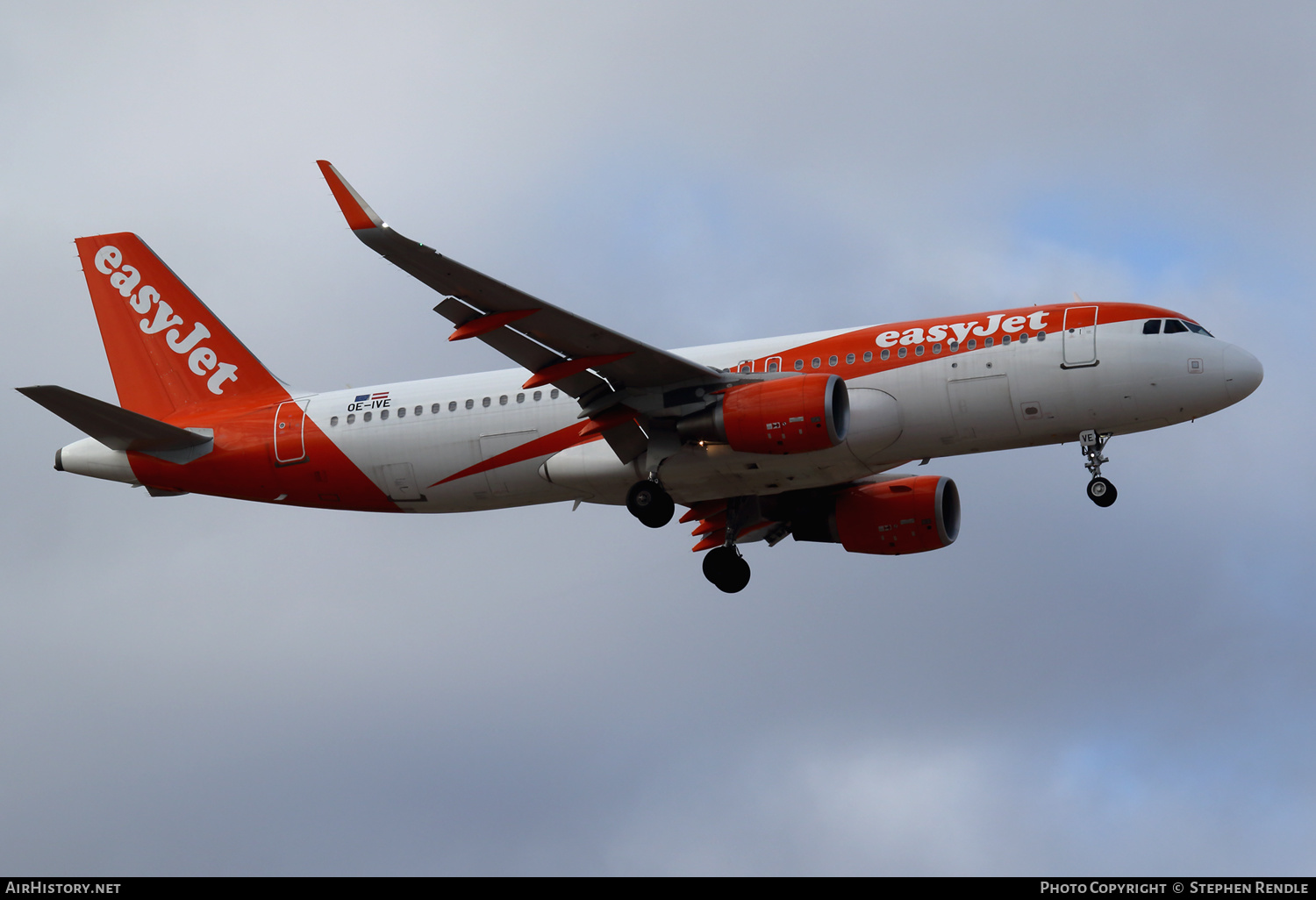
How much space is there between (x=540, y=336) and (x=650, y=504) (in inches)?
188

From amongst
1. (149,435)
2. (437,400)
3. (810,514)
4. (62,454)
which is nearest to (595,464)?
(437,400)

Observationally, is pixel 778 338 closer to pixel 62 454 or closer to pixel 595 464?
pixel 595 464

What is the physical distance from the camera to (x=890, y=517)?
40.6 m

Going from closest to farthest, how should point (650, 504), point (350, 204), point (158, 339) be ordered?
point (350, 204) → point (650, 504) → point (158, 339)

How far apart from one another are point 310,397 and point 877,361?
582 inches

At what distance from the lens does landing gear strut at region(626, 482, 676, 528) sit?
36438 millimetres

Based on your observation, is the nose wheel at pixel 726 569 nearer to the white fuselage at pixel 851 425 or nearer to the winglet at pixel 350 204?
the white fuselage at pixel 851 425

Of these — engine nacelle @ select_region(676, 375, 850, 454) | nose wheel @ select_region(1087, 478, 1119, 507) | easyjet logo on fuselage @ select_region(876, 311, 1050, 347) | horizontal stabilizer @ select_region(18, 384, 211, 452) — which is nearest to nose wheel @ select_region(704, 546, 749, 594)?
engine nacelle @ select_region(676, 375, 850, 454)

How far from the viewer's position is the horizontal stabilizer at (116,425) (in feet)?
121

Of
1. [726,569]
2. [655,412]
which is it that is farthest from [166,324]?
[726,569]

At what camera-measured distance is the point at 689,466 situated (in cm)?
3622

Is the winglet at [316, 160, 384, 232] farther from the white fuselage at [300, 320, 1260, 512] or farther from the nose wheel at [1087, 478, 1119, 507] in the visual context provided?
the nose wheel at [1087, 478, 1119, 507]

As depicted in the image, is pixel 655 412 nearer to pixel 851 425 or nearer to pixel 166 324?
pixel 851 425

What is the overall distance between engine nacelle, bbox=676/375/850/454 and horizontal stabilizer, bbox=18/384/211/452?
45.5ft
